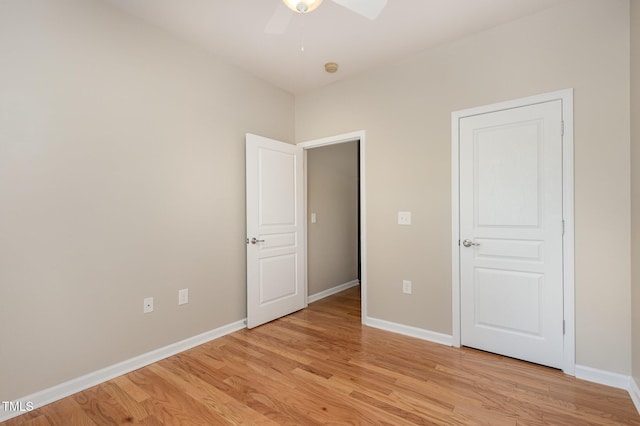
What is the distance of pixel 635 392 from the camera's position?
1.87 metres

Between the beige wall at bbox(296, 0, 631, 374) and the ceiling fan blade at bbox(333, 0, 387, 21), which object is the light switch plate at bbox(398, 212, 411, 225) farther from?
the ceiling fan blade at bbox(333, 0, 387, 21)

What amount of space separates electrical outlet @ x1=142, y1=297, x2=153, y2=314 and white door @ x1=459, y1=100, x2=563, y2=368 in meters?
2.58

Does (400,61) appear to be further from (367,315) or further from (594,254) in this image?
(367,315)

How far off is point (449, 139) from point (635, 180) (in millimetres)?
1220

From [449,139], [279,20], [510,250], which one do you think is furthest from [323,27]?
[510,250]

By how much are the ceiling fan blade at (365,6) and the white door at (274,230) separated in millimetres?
1463

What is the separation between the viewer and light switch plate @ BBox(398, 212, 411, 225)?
292 centimetres

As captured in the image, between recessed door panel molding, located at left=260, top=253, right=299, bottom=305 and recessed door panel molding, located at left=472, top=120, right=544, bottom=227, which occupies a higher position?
recessed door panel molding, located at left=472, top=120, right=544, bottom=227

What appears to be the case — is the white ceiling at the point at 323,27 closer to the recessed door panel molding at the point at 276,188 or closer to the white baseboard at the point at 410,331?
the recessed door panel molding at the point at 276,188

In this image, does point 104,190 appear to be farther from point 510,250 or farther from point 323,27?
point 510,250

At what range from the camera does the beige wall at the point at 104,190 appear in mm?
1814

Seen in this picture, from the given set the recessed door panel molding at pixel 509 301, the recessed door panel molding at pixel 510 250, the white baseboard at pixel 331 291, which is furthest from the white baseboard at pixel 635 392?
the white baseboard at pixel 331 291

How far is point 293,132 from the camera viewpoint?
378 centimetres

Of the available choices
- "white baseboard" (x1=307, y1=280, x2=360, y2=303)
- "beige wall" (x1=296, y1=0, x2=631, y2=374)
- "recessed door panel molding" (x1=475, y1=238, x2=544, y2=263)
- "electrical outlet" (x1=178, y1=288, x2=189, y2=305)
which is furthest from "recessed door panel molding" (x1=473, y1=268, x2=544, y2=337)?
"electrical outlet" (x1=178, y1=288, x2=189, y2=305)
